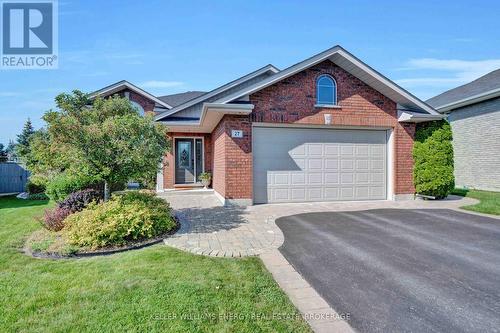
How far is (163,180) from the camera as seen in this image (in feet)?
43.1

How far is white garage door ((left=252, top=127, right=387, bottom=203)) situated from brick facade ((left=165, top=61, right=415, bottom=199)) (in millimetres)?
391

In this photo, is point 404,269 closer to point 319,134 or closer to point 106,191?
point 319,134

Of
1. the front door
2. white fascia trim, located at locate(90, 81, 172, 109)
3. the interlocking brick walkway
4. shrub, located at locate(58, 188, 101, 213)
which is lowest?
the interlocking brick walkway

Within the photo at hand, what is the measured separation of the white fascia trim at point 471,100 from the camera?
12.3 metres

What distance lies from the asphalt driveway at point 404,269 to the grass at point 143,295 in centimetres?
81

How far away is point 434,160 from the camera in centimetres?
959

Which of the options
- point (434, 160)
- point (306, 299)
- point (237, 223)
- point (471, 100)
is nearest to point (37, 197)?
point (237, 223)

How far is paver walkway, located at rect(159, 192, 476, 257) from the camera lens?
15.8ft

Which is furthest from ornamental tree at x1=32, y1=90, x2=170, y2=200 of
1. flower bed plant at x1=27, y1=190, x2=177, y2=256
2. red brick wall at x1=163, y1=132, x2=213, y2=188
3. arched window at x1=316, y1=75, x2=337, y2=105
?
red brick wall at x1=163, y1=132, x2=213, y2=188

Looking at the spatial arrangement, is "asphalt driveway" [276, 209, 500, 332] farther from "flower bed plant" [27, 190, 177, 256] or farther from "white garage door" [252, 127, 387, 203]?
"flower bed plant" [27, 190, 177, 256]

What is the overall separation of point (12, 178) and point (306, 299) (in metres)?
19.1

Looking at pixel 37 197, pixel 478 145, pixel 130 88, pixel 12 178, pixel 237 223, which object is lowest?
pixel 37 197

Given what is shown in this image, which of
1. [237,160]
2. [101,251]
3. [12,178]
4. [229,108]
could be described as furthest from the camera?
[12,178]

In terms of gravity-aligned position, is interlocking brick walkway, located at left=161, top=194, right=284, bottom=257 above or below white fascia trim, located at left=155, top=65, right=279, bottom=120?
below
